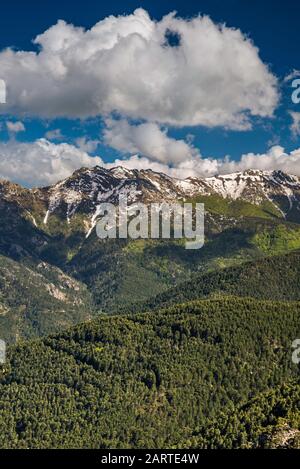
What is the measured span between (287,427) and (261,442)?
31.3 feet
